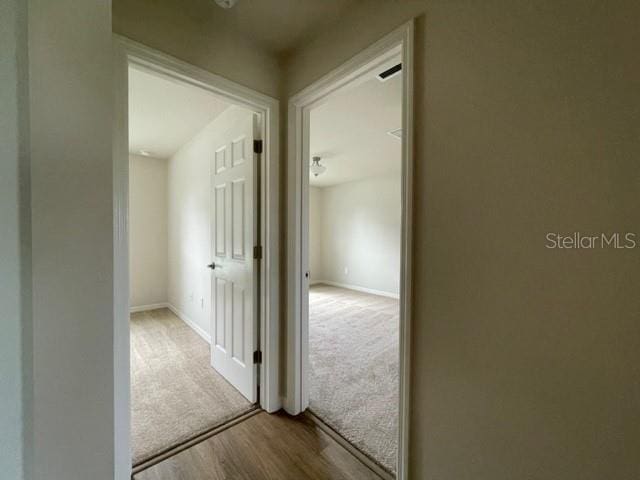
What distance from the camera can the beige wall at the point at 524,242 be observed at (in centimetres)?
72

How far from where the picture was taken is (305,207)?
5.92 feet

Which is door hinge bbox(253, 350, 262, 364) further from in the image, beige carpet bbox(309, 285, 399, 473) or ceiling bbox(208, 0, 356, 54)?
ceiling bbox(208, 0, 356, 54)

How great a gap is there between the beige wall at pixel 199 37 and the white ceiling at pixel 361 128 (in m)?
0.49

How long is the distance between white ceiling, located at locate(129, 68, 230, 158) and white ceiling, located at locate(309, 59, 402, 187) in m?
1.04

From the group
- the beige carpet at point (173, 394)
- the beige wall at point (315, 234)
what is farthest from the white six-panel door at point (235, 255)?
the beige wall at point (315, 234)

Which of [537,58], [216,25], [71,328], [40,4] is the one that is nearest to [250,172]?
[216,25]

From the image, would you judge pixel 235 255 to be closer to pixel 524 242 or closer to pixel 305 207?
pixel 305 207

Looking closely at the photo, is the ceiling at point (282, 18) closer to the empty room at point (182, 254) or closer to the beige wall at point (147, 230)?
the empty room at point (182, 254)

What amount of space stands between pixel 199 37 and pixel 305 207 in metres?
1.12

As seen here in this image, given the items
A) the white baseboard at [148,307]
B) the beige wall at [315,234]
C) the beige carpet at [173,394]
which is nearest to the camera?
the beige carpet at [173,394]

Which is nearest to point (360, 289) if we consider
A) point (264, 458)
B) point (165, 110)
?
point (264, 458)

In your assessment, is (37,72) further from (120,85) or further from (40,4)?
(120,85)

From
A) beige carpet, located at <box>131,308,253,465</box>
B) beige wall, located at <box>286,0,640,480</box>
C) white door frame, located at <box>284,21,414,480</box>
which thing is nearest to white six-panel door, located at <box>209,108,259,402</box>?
beige carpet, located at <box>131,308,253,465</box>

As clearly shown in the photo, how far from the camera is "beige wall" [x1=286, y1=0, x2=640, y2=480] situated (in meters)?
0.72
